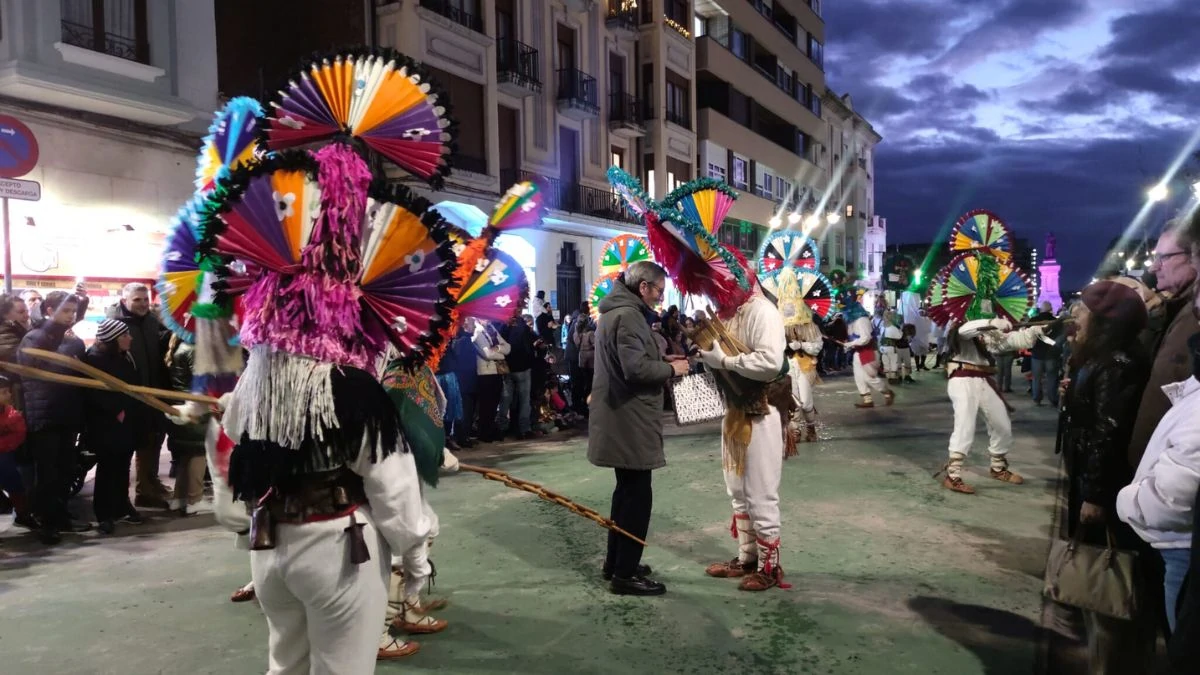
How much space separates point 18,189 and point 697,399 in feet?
20.4

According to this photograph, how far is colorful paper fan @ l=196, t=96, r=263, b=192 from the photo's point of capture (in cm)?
392

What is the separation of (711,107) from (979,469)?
2406 centimetres

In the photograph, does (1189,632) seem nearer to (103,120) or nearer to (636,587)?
(636,587)

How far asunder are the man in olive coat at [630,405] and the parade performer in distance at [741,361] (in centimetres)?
28

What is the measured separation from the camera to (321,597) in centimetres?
235

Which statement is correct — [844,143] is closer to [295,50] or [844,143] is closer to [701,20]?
[701,20]

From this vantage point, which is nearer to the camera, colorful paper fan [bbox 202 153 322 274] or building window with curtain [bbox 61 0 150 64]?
colorful paper fan [bbox 202 153 322 274]

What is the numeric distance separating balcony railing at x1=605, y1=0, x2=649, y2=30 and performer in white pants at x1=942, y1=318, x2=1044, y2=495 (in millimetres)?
18344

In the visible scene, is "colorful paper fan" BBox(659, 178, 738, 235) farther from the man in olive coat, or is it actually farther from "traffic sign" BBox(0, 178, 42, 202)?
"traffic sign" BBox(0, 178, 42, 202)

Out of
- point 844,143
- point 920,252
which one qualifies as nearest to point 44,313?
point 844,143

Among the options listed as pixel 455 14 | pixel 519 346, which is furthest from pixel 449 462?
pixel 455 14

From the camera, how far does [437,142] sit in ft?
9.77

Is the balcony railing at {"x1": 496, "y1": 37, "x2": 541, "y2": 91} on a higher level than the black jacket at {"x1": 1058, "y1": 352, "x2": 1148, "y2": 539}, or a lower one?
higher

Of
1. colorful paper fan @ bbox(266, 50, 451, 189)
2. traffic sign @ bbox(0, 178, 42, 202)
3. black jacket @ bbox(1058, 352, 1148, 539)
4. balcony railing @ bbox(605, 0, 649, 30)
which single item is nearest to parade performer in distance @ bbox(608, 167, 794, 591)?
black jacket @ bbox(1058, 352, 1148, 539)
